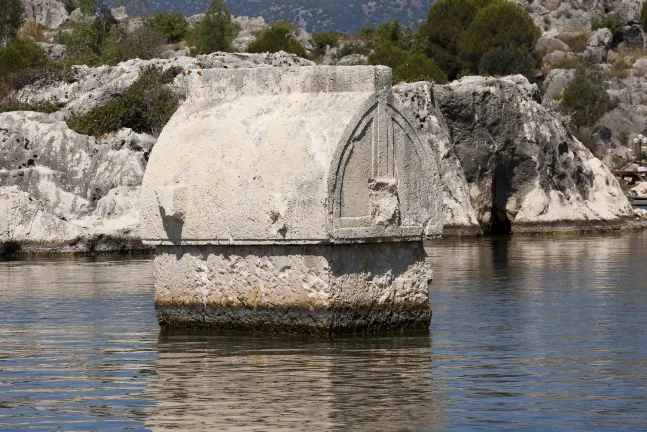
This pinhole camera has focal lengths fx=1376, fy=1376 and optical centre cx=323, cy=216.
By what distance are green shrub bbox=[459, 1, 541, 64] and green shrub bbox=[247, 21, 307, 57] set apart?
10951 millimetres

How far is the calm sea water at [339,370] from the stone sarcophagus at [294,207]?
41cm

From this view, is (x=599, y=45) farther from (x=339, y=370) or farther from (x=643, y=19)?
(x=339, y=370)

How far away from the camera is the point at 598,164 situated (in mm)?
51062

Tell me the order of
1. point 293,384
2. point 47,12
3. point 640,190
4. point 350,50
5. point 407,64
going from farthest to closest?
point 47,12, point 350,50, point 640,190, point 407,64, point 293,384

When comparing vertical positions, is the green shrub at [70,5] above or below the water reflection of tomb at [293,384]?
above

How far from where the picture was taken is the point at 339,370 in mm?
13000

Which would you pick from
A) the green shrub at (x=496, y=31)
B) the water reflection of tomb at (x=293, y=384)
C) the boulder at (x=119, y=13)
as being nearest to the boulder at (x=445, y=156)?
the water reflection of tomb at (x=293, y=384)

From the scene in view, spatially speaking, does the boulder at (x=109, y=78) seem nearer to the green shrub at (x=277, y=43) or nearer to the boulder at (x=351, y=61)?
the boulder at (x=351, y=61)

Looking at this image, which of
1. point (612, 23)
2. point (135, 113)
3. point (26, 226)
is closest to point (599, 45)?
point (612, 23)

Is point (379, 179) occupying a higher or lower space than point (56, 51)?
lower

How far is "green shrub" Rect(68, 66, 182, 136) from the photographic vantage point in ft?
149

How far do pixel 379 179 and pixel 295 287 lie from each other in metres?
1.50

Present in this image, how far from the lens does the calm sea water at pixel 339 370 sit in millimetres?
10836

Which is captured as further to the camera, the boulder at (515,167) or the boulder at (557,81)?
the boulder at (557,81)
